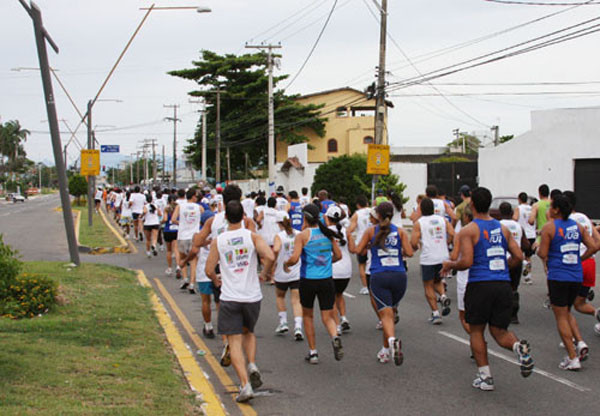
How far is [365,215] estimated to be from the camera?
11.6 meters

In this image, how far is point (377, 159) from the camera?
77.9 ft

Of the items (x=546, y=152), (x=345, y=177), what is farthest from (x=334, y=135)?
(x=546, y=152)

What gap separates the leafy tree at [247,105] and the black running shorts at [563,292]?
152 ft

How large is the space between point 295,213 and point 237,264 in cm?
874

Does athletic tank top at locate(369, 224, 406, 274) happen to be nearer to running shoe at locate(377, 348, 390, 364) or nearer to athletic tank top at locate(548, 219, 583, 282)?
running shoe at locate(377, 348, 390, 364)

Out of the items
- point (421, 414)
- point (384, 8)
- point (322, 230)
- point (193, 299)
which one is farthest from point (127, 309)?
point (384, 8)

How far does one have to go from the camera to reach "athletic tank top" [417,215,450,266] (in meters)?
9.94

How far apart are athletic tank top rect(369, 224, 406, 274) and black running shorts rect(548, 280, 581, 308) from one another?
1.66 m

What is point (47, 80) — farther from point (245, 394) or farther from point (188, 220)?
point (245, 394)

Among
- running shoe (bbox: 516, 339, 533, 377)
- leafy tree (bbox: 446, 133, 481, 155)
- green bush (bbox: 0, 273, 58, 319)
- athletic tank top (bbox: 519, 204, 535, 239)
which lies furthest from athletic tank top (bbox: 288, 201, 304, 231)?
leafy tree (bbox: 446, 133, 481, 155)

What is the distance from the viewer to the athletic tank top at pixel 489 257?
6.38m

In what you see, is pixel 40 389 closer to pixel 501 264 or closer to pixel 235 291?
pixel 235 291

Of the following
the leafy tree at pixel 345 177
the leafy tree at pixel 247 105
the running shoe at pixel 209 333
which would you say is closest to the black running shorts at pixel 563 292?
the running shoe at pixel 209 333

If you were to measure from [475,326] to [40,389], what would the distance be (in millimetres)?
3936
